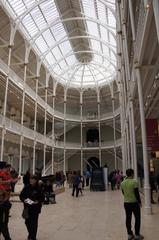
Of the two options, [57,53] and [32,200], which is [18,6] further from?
[32,200]

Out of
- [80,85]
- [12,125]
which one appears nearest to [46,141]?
[12,125]

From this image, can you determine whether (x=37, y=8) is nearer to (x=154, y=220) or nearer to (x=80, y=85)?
(x=80, y=85)

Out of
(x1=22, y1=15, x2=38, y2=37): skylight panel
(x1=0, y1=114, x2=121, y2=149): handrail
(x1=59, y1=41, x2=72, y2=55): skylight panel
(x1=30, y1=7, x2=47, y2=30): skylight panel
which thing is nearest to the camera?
(x1=0, y1=114, x2=121, y2=149): handrail

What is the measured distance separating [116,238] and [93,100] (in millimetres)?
37526

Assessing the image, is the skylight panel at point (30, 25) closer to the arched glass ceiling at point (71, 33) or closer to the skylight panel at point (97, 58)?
the arched glass ceiling at point (71, 33)

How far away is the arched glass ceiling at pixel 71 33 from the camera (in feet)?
82.5

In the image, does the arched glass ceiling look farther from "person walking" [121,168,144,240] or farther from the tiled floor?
"person walking" [121,168,144,240]

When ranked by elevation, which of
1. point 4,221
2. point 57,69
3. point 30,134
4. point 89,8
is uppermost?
point 89,8

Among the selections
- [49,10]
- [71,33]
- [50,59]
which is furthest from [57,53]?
[49,10]

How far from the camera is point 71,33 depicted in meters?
31.6

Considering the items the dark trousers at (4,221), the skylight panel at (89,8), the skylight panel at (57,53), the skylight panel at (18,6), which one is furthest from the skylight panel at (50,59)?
the dark trousers at (4,221)

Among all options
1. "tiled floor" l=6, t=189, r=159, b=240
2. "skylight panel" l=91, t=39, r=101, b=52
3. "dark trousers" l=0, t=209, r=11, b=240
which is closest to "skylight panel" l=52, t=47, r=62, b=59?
"skylight panel" l=91, t=39, r=101, b=52

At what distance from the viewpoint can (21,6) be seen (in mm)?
24062

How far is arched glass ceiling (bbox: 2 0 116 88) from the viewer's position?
25.1m
